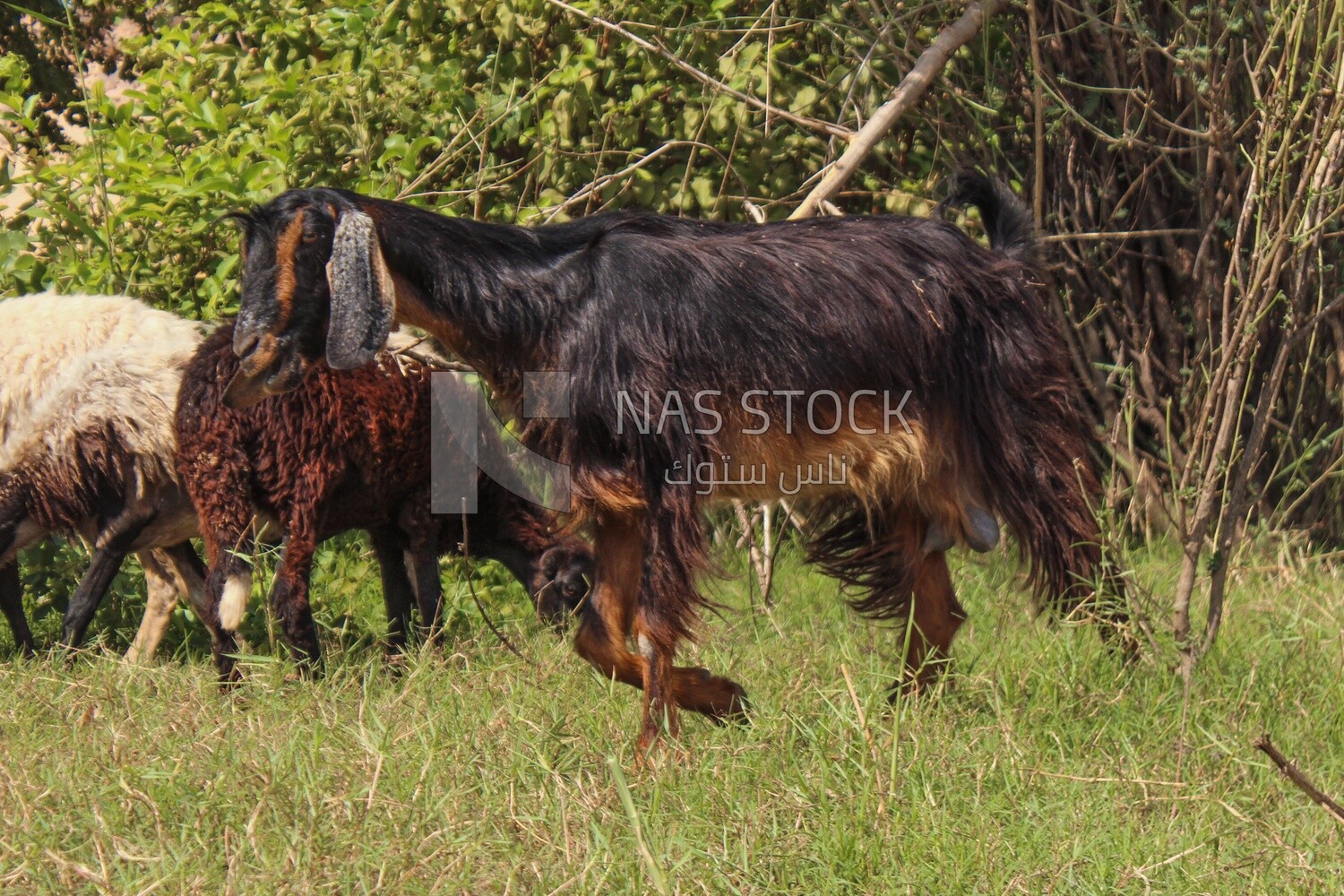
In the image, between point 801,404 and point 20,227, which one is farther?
point 20,227

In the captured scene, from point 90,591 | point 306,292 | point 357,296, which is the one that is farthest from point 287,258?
point 90,591

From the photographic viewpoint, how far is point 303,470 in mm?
5406

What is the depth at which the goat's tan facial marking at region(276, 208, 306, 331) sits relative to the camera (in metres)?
3.96

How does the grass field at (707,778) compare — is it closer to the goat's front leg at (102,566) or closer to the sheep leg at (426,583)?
the sheep leg at (426,583)

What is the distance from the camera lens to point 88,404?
5.84m

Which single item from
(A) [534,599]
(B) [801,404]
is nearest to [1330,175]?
(B) [801,404]

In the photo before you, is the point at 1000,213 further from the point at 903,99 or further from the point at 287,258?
the point at 287,258

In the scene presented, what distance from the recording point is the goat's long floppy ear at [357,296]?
3.85 meters

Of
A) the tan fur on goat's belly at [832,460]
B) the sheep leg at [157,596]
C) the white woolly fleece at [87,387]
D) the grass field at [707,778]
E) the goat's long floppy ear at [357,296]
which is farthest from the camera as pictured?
the sheep leg at [157,596]

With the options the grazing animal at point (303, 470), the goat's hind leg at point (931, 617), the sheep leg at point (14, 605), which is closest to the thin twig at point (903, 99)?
the goat's hind leg at point (931, 617)

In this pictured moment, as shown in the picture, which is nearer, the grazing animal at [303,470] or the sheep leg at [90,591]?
the grazing animal at [303,470]

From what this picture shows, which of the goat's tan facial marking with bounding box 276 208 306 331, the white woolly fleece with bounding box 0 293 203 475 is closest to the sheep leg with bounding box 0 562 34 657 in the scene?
the white woolly fleece with bounding box 0 293 203 475

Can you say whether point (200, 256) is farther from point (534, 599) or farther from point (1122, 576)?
point (1122, 576)

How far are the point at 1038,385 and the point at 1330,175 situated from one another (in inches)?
38.2
